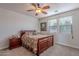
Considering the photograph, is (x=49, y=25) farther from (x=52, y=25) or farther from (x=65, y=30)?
(x=65, y=30)

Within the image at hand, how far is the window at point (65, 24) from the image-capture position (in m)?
4.51

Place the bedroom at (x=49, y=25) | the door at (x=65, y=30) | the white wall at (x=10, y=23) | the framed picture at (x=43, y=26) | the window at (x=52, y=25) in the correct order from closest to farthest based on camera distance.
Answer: the bedroom at (x=49, y=25), the white wall at (x=10, y=23), the door at (x=65, y=30), the window at (x=52, y=25), the framed picture at (x=43, y=26)

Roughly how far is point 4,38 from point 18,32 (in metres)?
1.03

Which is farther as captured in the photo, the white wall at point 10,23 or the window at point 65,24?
the window at point 65,24

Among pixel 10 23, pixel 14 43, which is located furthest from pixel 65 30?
pixel 10 23

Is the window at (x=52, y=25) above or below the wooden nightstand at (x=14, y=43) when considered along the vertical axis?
above

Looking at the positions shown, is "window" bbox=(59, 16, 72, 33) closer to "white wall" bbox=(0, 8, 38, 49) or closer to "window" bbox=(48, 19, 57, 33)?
"window" bbox=(48, 19, 57, 33)

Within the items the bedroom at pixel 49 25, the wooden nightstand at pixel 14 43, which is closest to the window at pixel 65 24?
the bedroom at pixel 49 25

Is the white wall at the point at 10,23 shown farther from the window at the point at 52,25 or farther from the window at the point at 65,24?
the window at the point at 65,24

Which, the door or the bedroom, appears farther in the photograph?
the door

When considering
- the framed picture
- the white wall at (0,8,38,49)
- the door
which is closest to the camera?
the white wall at (0,8,38,49)

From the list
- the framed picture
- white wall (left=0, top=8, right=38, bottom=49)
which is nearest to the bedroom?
white wall (left=0, top=8, right=38, bottom=49)

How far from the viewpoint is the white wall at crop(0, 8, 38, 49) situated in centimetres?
388

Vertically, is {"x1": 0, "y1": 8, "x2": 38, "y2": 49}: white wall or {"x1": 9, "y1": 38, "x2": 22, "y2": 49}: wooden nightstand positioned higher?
{"x1": 0, "y1": 8, "x2": 38, "y2": 49}: white wall
